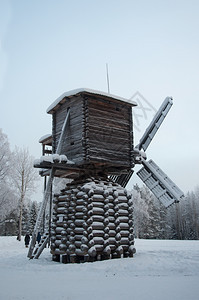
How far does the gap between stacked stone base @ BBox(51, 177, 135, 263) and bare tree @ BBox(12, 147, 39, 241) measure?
1303cm

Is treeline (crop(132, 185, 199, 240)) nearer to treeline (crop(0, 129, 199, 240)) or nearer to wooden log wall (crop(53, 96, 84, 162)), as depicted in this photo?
treeline (crop(0, 129, 199, 240))

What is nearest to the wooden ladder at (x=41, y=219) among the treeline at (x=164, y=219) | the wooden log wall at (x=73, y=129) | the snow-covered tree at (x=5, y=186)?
the wooden log wall at (x=73, y=129)

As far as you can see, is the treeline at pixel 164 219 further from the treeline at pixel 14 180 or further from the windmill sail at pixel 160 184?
the windmill sail at pixel 160 184

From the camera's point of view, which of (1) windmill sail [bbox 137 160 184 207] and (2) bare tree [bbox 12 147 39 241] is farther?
(2) bare tree [bbox 12 147 39 241]

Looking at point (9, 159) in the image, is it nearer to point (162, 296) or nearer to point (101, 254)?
point (101, 254)

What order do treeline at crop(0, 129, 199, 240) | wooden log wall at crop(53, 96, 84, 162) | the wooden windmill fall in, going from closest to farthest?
the wooden windmill < wooden log wall at crop(53, 96, 84, 162) < treeline at crop(0, 129, 199, 240)

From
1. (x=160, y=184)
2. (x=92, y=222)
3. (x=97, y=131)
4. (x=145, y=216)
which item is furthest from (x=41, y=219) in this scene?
(x=145, y=216)

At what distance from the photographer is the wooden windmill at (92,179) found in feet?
45.3

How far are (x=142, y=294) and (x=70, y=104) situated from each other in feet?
38.8

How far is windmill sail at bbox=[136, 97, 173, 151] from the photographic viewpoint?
18062 mm

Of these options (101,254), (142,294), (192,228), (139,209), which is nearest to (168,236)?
(192,228)

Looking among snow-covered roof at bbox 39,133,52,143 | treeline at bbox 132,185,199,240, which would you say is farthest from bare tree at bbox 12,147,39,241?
treeline at bbox 132,185,199,240

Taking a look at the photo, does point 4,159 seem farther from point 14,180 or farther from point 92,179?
point 92,179

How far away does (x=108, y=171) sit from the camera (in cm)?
1739
